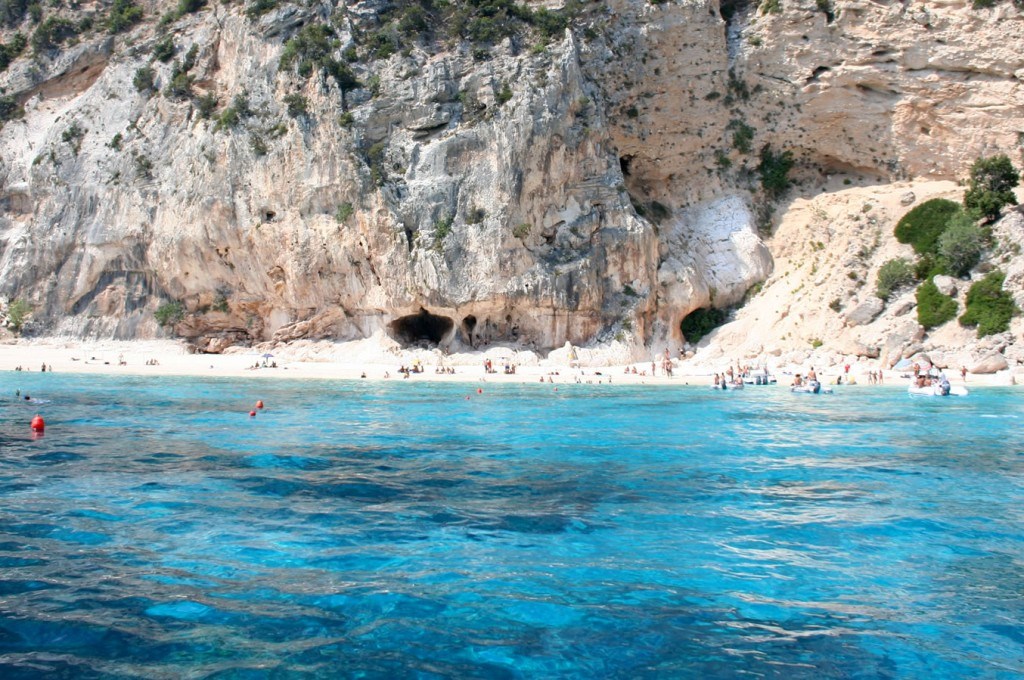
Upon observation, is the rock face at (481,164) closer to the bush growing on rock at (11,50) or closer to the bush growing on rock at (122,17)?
the bush growing on rock at (122,17)

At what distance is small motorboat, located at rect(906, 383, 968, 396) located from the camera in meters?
21.2

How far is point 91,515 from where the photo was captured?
25.7 ft

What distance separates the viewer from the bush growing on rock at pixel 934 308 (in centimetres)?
2852

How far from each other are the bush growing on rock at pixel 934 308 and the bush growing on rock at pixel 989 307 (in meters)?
0.53

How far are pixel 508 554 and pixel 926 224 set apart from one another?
31764 millimetres

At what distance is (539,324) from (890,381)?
1414 centimetres

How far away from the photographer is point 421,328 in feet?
121

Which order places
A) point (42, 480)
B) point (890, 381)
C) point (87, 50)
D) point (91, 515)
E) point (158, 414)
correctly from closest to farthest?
point (91, 515), point (42, 480), point (158, 414), point (890, 381), point (87, 50)

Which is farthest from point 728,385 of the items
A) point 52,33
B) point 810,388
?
point 52,33

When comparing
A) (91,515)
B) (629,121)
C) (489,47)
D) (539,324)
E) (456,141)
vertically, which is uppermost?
(489,47)

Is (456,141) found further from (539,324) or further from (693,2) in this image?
(693,2)

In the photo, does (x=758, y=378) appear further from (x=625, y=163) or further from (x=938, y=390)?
(x=625, y=163)

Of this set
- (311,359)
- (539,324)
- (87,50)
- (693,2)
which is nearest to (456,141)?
(539,324)

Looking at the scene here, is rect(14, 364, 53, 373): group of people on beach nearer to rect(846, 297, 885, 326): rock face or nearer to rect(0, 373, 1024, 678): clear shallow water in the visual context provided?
rect(0, 373, 1024, 678): clear shallow water
